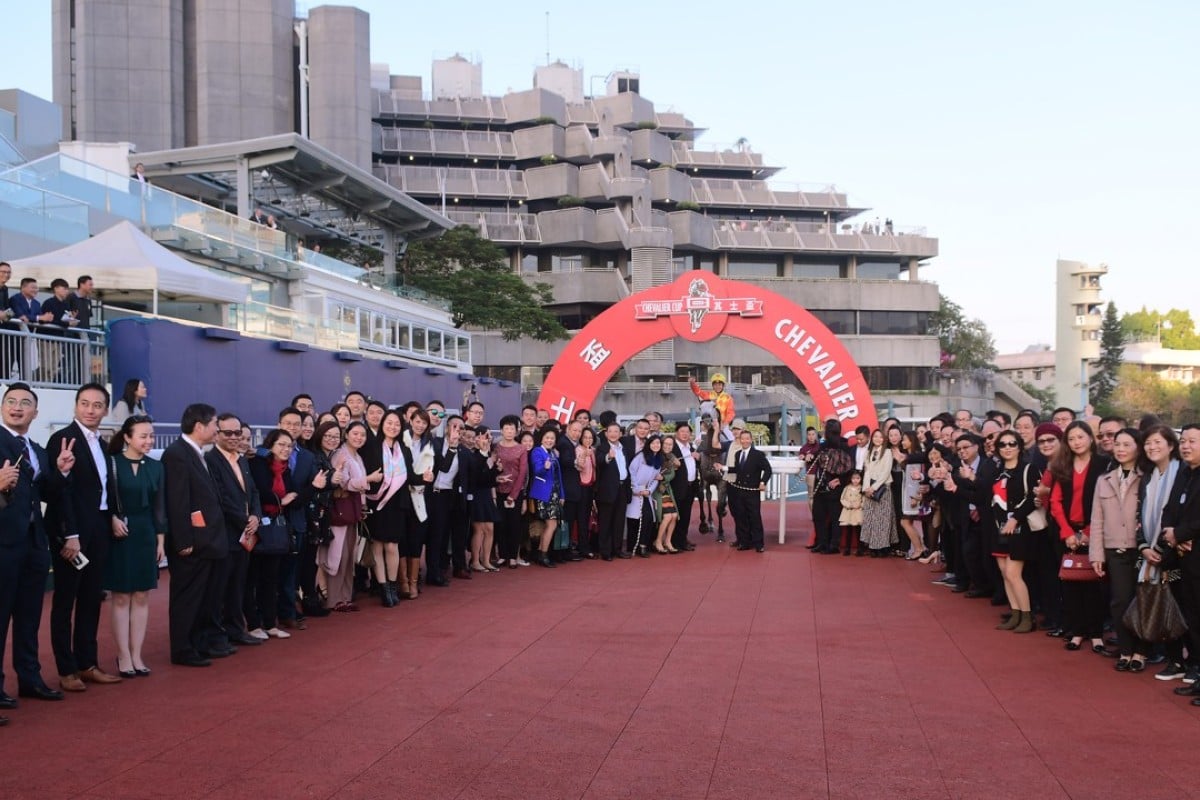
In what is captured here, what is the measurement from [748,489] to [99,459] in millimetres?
9560

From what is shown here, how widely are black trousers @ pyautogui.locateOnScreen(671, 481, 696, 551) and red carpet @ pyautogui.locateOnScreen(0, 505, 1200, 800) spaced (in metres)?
5.42

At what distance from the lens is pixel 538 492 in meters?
13.0

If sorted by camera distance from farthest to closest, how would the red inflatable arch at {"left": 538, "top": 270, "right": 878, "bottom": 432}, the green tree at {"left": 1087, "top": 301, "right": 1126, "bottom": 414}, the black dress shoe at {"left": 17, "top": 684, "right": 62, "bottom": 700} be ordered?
the green tree at {"left": 1087, "top": 301, "right": 1126, "bottom": 414}, the red inflatable arch at {"left": 538, "top": 270, "right": 878, "bottom": 432}, the black dress shoe at {"left": 17, "top": 684, "right": 62, "bottom": 700}

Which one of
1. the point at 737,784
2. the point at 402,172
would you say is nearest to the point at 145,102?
the point at 402,172

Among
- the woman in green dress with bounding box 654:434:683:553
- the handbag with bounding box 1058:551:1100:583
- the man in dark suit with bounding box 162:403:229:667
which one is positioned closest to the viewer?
the man in dark suit with bounding box 162:403:229:667

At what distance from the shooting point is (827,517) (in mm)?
14812

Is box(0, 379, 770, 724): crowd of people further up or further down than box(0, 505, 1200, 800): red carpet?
further up

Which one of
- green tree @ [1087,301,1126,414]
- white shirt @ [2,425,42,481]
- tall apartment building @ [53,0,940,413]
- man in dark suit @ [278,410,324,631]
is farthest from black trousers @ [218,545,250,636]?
green tree @ [1087,301,1126,414]

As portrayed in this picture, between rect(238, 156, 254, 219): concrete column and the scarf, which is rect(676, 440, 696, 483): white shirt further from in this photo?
rect(238, 156, 254, 219): concrete column

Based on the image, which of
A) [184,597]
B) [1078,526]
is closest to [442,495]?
[184,597]

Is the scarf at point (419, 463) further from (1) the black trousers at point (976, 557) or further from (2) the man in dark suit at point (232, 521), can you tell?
(1) the black trousers at point (976, 557)

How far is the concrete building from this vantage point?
228 ft

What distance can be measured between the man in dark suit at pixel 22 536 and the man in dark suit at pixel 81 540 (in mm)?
126

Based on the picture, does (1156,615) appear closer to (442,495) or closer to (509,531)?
(442,495)
